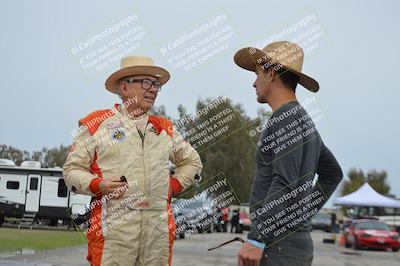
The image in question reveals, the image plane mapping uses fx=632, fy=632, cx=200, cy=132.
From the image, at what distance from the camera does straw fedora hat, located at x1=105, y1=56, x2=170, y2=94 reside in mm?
4117

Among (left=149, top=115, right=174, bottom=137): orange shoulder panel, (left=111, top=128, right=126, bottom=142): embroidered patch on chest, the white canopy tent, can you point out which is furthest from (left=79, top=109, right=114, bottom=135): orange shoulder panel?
the white canopy tent

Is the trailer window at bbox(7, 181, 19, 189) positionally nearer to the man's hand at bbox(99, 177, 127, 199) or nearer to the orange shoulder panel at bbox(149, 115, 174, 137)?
the orange shoulder panel at bbox(149, 115, 174, 137)

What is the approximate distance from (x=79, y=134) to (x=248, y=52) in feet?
3.78

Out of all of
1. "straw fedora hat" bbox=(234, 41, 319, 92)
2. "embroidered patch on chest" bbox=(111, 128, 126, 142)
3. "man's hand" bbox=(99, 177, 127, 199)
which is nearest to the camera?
"straw fedora hat" bbox=(234, 41, 319, 92)

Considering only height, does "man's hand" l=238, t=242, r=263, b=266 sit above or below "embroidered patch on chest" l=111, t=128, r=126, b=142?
below

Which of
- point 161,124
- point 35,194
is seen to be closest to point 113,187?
point 161,124

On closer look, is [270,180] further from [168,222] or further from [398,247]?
[398,247]

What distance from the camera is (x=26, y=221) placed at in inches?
1135

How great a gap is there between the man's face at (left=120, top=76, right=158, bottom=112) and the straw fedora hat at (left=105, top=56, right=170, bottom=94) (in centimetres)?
4

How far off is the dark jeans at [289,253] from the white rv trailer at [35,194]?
26.0m

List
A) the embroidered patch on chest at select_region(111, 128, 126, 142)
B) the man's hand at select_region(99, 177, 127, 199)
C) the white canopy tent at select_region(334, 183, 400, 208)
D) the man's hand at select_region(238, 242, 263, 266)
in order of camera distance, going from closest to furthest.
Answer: the man's hand at select_region(238, 242, 263, 266)
the man's hand at select_region(99, 177, 127, 199)
the embroidered patch on chest at select_region(111, 128, 126, 142)
the white canopy tent at select_region(334, 183, 400, 208)

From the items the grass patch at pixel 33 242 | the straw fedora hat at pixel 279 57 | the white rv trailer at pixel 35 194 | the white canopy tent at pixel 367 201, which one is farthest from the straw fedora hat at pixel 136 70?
the white canopy tent at pixel 367 201

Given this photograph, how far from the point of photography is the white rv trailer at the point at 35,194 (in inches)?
1136

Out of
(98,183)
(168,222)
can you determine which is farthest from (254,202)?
(98,183)
